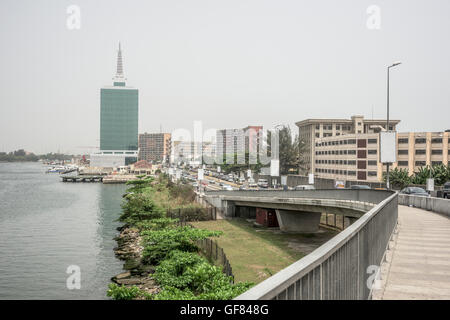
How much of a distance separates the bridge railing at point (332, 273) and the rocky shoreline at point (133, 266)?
58.1 feet

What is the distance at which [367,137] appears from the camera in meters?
91.8

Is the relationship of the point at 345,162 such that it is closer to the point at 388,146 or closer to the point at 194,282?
the point at 388,146

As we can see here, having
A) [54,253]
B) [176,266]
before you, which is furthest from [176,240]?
[54,253]

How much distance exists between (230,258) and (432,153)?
231ft

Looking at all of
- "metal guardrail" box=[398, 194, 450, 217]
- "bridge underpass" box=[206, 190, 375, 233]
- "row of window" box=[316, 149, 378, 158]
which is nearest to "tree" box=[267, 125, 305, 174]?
"row of window" box=[316, 149, 378, 158]

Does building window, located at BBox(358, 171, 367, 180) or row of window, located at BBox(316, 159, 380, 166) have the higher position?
row of window, located at BBox(316, 159, 380, 166)

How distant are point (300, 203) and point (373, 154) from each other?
6038 cm

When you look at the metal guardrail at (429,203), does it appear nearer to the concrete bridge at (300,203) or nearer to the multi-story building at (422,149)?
the concrete bridge at (300,203)

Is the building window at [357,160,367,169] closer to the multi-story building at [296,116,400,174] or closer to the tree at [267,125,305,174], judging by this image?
the tree at [267,125,305,174]

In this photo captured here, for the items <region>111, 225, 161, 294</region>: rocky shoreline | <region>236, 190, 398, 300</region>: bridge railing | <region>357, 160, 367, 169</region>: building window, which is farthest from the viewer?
<region>357, 160, 367, 169</region>: building window

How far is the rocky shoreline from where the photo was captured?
24322mm

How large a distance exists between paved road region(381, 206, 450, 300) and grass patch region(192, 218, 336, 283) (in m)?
10.6

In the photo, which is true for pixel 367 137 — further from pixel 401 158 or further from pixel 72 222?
pixel 72 222
